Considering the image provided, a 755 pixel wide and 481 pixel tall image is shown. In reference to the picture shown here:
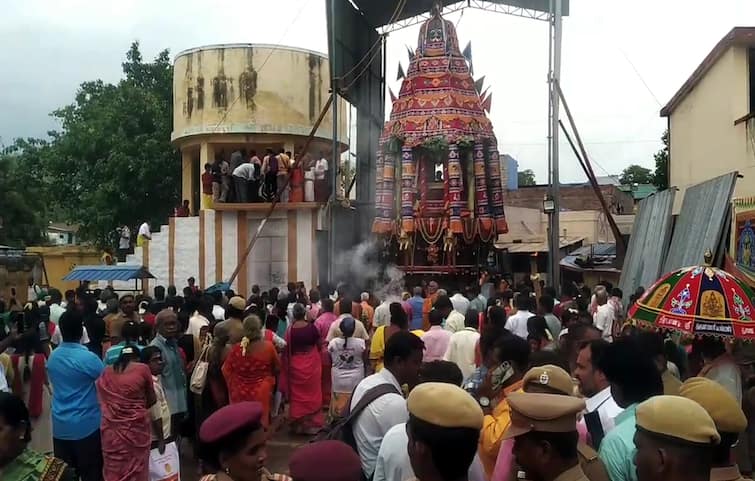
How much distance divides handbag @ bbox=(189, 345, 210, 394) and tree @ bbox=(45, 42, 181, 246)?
19.8 m

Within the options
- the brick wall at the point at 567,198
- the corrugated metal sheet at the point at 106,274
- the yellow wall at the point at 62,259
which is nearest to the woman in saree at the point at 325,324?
the corrugated metal sheet at the point at 106,274

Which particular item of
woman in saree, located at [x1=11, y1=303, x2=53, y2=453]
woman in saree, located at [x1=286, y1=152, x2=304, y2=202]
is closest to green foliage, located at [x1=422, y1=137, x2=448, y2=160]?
woman in saree, located at [x1=286, y1=152, x2=304, y2=202]

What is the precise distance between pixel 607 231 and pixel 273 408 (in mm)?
30465

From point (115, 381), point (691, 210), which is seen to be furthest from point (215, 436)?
point (691, 210)

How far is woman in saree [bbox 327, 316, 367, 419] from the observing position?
805 centimetres

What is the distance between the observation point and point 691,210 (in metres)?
12.6

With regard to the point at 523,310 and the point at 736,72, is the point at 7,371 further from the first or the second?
the point at 736,72

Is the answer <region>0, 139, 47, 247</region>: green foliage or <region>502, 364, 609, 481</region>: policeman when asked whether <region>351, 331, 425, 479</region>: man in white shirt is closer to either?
<region>502, 364, 609, 481</region>: policeman

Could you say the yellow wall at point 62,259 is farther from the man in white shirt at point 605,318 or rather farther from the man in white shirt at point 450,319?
the man in white shirt at point 605,318

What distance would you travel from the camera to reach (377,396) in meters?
4.11

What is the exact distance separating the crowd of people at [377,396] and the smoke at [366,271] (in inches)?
355

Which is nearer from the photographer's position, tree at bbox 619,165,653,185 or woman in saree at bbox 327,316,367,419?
woman in saree at bbox 327,316,367,419

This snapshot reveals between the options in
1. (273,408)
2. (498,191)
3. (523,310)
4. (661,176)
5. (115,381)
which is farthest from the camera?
(661,176)

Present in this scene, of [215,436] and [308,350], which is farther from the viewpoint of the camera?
[308,350]
